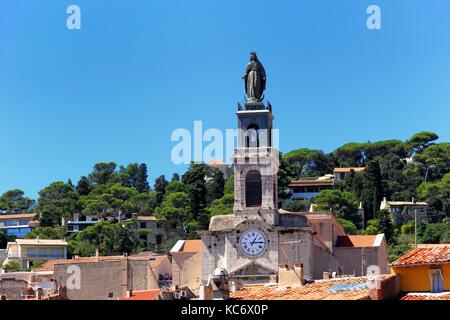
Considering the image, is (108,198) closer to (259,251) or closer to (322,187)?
(322,187)

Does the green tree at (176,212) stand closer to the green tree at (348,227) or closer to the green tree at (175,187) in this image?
the green tree at (175,187)

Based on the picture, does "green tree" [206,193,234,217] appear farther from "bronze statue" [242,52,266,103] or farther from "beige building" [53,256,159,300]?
"bronze statue" [242,52,266,103]

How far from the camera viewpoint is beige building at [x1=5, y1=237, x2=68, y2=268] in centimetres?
13362

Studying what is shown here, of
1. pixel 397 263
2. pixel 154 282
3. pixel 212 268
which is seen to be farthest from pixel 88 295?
pixel 397 263

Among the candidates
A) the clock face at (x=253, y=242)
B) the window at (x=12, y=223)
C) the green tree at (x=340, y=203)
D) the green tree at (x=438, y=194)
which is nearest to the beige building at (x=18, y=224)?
the window at (x=12, y=223)

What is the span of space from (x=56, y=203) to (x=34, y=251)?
24841 millimetres

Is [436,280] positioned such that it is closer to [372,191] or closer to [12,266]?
[12,266]

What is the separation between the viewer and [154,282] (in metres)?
86.0

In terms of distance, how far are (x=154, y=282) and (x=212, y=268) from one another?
39.0 ft

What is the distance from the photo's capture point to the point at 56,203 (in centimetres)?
16025

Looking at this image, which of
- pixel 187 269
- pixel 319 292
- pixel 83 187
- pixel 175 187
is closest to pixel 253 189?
pixel 187 269

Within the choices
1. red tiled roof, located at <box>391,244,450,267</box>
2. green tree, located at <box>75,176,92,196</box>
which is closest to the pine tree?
green tree, located at <box>75,176,92,196</box>

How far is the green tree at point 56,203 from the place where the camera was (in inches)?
6068

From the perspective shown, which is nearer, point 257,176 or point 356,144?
point 257,176
